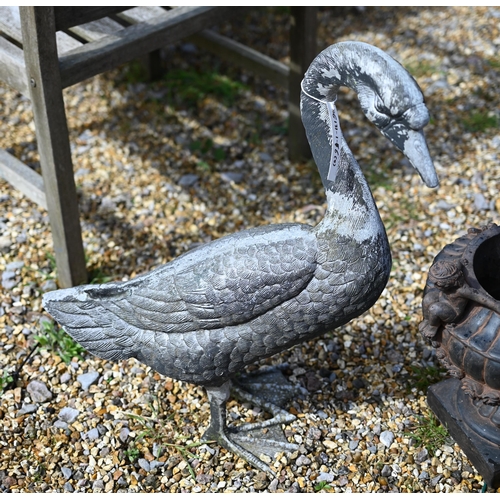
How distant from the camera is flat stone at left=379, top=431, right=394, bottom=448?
291 centimetres

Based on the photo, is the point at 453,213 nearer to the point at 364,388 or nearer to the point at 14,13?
the point at 364,388

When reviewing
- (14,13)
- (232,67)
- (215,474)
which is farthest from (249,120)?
(215,474)

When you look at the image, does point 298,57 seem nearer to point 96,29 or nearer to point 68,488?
point 96,29

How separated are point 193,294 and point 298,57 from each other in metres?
2.14

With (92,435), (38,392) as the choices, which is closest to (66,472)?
(92,435)

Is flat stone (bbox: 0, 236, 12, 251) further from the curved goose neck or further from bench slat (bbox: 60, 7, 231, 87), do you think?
the curved goose neck

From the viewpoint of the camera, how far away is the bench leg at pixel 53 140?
2.91 meters

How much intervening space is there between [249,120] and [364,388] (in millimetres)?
2299

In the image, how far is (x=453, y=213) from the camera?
3969 millimetres

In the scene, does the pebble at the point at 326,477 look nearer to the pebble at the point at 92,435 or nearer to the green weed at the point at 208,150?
the pebble at the point at 92,435

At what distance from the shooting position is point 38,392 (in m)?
3.15

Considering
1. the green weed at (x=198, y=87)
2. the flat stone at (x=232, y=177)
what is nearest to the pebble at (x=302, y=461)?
the flat stone at (x=232, y=177)

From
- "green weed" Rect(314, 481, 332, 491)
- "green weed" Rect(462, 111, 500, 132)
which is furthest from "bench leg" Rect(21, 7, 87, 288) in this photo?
"green weed" Rect(462, 111, 500, 132)

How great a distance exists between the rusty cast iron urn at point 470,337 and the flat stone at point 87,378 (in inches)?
59.8
